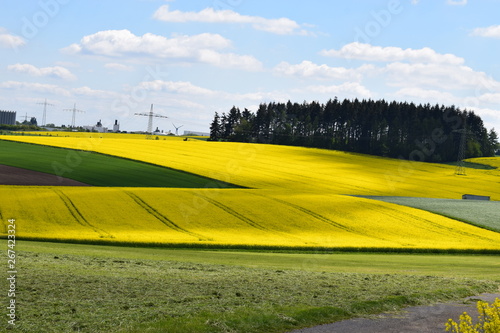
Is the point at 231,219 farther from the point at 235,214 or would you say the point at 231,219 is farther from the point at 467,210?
the point at 467,210

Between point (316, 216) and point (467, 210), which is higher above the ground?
point (467, 210)

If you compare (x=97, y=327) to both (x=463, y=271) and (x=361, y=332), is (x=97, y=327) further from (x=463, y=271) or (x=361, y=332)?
(x=463, y=271)

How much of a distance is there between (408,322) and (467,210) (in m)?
42.1

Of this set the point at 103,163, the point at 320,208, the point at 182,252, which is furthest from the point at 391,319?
the point at 103,163

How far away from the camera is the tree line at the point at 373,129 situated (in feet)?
477

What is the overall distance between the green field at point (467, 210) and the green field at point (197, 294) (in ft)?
80.3

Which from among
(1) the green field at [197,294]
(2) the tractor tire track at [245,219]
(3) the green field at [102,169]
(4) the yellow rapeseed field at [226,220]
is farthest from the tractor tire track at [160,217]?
(3) the green field at [102,169]

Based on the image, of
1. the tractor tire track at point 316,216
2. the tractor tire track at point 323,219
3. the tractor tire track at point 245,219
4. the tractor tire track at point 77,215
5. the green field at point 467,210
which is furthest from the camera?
the green field at point 467,210

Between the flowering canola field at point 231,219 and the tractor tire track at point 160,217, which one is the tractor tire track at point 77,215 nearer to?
the flowering canola field at point 231,219

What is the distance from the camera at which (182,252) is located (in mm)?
28844

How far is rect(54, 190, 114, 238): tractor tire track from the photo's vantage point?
33.7 m

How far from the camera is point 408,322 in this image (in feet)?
44.7

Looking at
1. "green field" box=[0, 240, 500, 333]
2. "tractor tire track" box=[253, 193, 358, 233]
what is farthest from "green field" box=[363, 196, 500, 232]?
"green field" box=[0, 240, 500, 333]

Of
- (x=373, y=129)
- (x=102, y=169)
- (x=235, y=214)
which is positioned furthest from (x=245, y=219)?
(x=373, y=129)
